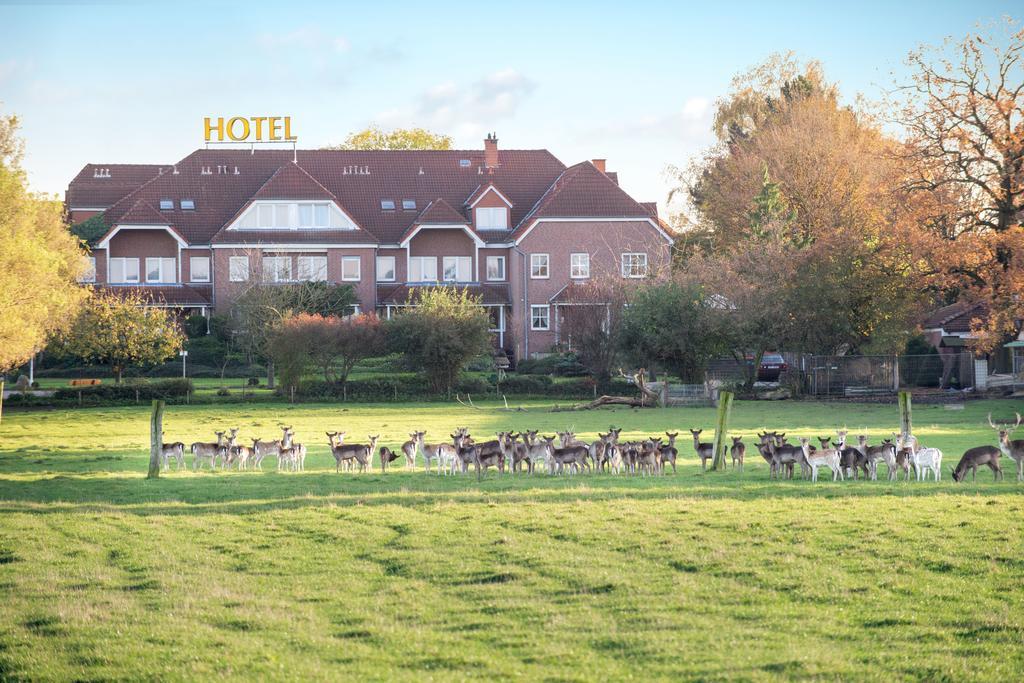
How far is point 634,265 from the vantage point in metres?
70.7

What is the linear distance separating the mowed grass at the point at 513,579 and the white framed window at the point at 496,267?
A: 176 ft

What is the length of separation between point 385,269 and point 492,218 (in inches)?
303

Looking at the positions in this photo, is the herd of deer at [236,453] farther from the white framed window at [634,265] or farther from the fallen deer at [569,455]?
the white framed window at [634,265]

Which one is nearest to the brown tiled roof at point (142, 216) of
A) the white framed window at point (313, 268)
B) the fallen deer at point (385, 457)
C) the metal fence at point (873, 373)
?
the white framed window at point (313, 268)

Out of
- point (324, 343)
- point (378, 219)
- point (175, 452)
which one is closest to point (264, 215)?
point (378, 219)

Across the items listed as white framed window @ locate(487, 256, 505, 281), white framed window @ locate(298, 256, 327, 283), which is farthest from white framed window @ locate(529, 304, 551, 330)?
white framed window @ locate(298, 256, 327, 283)

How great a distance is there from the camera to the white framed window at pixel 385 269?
75625 mm

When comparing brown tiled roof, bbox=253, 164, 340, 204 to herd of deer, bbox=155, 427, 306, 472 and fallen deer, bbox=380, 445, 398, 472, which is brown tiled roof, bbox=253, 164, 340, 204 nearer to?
herd of deer, bbox=155, 427, 306, 472

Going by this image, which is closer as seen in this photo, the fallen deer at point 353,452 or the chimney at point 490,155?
the fallen deer at point 353,452

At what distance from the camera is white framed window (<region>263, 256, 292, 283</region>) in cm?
6944

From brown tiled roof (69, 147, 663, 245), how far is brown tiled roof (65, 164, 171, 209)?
5.5 inches

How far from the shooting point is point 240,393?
53.7 meters

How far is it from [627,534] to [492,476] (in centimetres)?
859

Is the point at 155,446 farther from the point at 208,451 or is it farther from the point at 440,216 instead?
the point at 440,216
